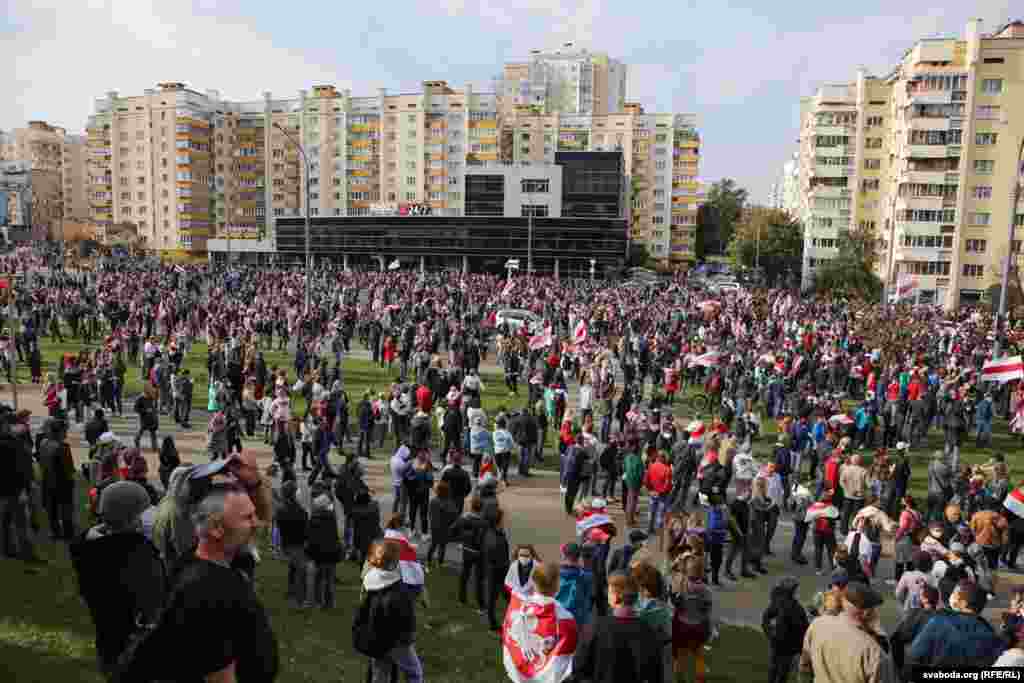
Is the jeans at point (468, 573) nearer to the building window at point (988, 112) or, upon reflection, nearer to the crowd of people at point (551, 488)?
the crowd of people at point (551, 488)

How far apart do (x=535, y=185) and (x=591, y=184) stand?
6.24 metres

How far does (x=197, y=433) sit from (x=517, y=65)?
15791cm

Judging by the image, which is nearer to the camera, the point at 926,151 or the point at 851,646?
the point at 851,646

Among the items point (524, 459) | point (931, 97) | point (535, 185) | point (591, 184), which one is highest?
point (931, 97)

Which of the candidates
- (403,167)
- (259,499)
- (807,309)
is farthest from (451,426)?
(403,167)

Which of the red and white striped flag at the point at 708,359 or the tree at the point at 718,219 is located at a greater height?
the tree at the point at 718,219

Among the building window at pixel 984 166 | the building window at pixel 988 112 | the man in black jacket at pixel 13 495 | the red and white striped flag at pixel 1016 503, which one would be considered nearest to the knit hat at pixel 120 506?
the man in black jacket at pixel 13 495

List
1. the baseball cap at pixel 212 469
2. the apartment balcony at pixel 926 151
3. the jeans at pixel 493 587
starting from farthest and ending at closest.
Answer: the apartment balcony at pixel 926 151, the jeans at pixel 493 587, the baseball cap at pixel 212 469

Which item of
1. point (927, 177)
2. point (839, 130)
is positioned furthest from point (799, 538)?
point (839, 130)

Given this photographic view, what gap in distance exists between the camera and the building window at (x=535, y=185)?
261ft

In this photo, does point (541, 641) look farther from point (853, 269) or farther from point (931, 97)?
point (931, 97)

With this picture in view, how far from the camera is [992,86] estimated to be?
6272 cm

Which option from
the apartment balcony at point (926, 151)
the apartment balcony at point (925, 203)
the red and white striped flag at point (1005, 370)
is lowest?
the red and white striped flag at point (1005, 370)

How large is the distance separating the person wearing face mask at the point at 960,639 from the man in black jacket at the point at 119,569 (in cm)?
464
